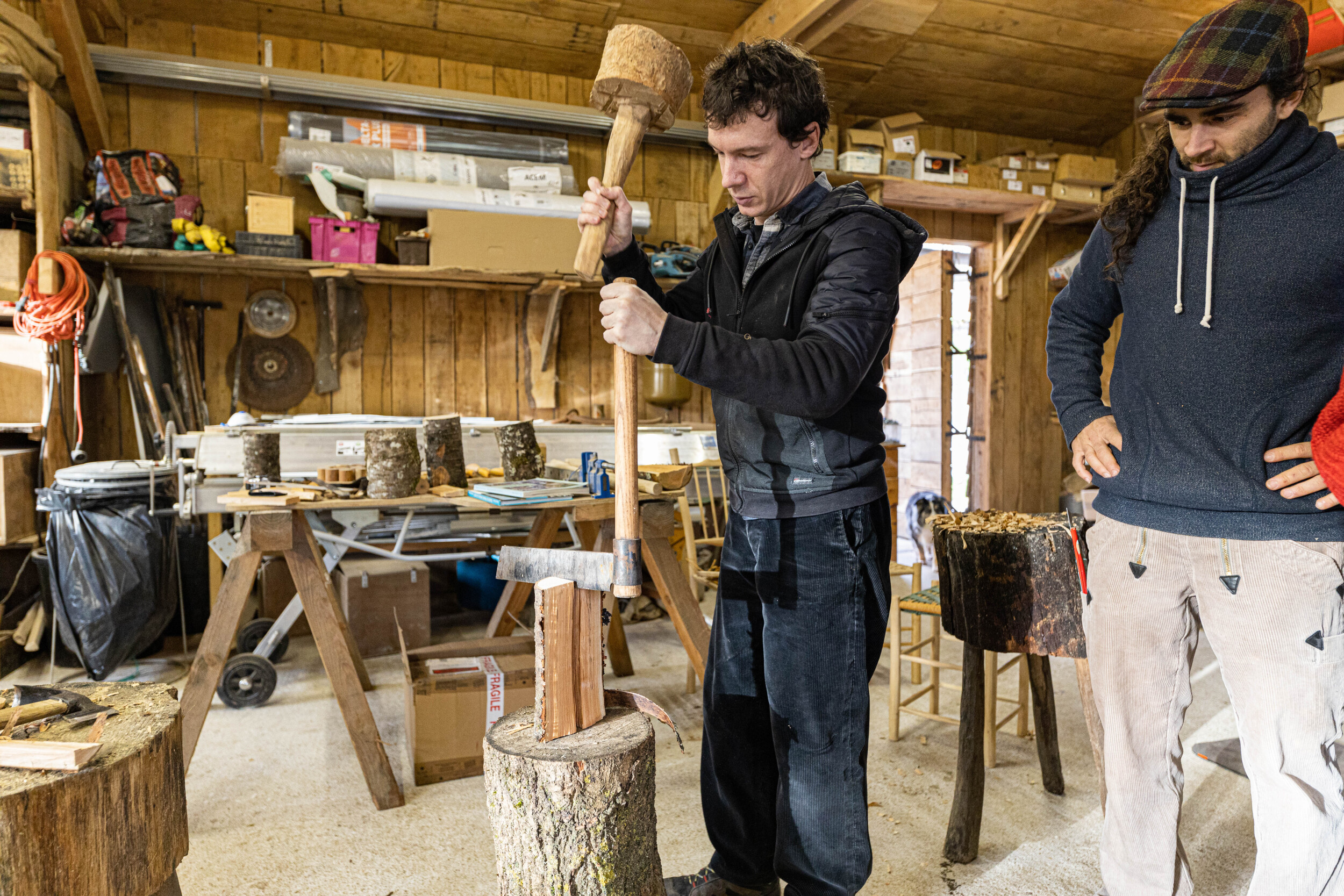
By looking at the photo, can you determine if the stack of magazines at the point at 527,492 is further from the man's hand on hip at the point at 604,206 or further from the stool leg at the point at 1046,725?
the stool leg at the point at 1046,725

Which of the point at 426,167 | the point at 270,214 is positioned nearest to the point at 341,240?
the point at 270,214

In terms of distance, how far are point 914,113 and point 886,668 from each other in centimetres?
328

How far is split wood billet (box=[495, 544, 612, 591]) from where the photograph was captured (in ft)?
4.34

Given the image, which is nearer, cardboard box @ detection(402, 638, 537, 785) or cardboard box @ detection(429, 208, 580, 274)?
cardboard box @ detection(402, 638, 537, 785)

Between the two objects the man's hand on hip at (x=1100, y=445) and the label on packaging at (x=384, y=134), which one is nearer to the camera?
the man's hand on hip at (x=1100, y=445)

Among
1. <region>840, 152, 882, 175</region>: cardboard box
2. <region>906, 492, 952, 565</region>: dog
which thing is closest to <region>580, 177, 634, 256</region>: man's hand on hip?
<region>840, 152, 882, 175</region>: cardboard box

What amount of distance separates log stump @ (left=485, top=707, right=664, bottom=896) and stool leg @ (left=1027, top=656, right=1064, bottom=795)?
1.42 m

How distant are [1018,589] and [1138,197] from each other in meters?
0.90

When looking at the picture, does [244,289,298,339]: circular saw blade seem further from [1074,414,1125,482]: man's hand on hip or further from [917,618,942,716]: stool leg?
[1074,414,1125,482]: man's hand on hip

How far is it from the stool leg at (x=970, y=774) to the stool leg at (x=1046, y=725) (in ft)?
1.24

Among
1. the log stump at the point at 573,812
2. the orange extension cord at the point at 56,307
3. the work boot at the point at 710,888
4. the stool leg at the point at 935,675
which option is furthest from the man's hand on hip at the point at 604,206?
the orange extension cord at the point at 56,307

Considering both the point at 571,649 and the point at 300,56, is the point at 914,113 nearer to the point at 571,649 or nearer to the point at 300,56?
the point at 300,56

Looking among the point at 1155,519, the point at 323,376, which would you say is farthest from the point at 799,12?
the point at 1155,519

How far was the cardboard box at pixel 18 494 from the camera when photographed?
3367mm
